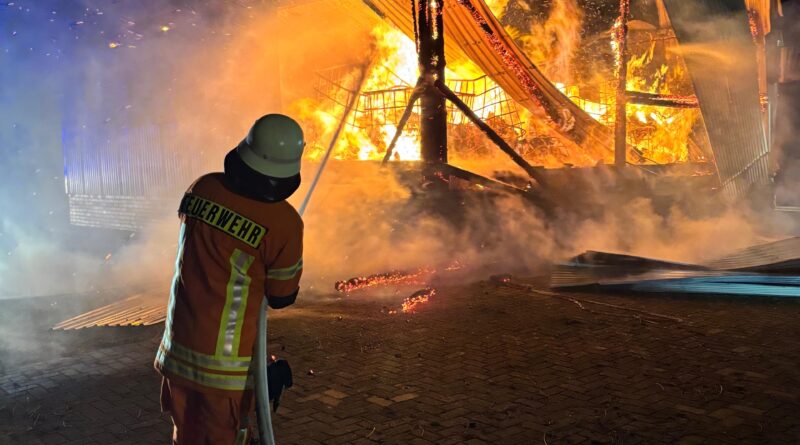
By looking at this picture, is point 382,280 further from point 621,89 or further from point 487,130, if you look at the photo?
point 621,89

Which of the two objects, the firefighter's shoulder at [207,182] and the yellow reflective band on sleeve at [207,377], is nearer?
the yellow reflective band on sleeve at [207,377]

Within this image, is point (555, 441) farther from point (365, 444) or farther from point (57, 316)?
point (57, 316)

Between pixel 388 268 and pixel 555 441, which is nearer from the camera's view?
pixel 555 441

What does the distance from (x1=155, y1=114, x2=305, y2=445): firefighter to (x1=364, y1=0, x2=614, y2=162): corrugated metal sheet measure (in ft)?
24.2

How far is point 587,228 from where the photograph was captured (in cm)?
988

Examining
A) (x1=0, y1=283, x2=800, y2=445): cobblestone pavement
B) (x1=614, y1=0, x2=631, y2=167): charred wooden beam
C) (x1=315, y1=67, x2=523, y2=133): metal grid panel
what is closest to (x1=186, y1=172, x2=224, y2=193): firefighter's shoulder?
(x1=0, y1=283, x2=800, y2=445): cobblestone pavement

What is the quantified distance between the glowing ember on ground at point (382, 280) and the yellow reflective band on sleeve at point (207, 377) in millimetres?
5419

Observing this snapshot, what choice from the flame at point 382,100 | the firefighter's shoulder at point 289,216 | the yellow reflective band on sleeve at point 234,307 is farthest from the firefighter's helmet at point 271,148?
the flame at point 382,100

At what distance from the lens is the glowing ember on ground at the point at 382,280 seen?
7.96m

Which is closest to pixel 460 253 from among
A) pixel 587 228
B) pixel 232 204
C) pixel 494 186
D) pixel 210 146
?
pixel 494 186

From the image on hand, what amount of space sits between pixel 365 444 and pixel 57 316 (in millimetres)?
5146

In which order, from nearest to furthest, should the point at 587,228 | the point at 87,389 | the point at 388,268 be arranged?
the point at 87,389
the point at 388,268
the point at 587,228

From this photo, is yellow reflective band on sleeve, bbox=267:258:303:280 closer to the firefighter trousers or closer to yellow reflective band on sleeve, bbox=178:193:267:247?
yellow reflective band on sleeve, bbox=178:193:267:247

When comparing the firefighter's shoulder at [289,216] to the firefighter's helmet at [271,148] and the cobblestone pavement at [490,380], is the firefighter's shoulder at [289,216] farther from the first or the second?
the cobblestone pavement at [490,380]
